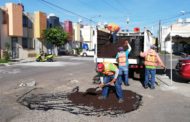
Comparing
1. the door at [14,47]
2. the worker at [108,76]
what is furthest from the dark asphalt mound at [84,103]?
the door at [14,47]

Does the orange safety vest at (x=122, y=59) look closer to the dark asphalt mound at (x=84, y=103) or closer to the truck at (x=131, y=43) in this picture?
the truck at (x=131, y=43)

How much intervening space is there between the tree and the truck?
2995cm

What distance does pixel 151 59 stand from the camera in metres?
13.1

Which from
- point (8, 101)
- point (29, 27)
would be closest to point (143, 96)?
point (8, 101)

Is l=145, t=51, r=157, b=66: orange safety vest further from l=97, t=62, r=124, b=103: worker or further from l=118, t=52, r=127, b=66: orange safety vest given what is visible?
l=97, t=62, r=124, b=103: worker

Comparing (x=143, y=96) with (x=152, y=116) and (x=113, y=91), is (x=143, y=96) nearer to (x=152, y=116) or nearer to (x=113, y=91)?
(x=113, y=91)

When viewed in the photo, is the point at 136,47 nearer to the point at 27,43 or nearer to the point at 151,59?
the point at 151,59

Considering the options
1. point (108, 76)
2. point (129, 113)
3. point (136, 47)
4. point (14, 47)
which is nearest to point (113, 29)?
point (136, 47)

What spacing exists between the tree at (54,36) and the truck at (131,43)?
2995 cm

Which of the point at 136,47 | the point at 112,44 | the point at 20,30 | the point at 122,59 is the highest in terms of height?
the point at 20,30

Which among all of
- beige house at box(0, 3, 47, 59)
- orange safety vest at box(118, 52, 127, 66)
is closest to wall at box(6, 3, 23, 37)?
beige house at box(0, 3, 47, 59)

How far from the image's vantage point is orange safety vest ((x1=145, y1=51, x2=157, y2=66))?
1307 cm

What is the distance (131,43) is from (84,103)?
750cm

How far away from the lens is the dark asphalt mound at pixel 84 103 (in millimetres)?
8789
